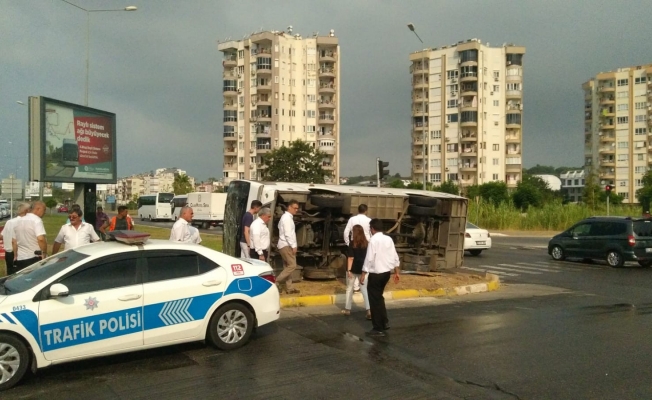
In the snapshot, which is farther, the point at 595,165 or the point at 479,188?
the point at 595,165

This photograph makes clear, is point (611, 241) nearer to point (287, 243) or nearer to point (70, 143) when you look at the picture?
point (287, 243)

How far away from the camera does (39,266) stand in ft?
24.3

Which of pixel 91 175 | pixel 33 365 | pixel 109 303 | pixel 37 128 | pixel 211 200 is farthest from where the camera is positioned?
pixel 211 200

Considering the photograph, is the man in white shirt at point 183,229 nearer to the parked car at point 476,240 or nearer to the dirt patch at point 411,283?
the dirt patch at point 411,283

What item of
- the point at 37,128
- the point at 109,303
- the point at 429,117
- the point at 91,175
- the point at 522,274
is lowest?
the point at 522,274

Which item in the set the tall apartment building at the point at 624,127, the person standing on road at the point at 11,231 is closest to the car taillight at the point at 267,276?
the person standing on road at the point at 11,231

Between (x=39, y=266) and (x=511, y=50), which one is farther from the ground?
(x=511, y=50)

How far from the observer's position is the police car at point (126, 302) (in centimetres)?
643

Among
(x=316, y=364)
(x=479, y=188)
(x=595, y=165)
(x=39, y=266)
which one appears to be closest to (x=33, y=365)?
(x=39, y=266)

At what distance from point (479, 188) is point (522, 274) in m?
68.5

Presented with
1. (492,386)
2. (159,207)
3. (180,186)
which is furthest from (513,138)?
(492,386)

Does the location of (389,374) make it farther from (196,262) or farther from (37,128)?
(37,128)

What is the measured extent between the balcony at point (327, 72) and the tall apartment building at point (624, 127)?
52206 mm

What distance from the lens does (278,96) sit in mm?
93125
